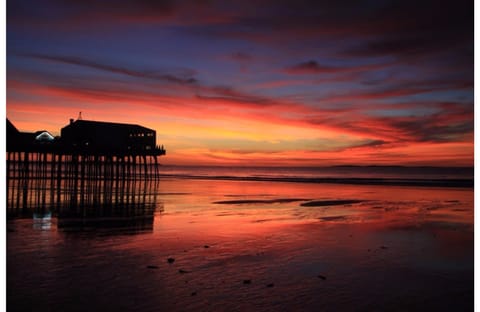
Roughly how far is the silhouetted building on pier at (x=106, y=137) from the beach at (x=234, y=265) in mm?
31947

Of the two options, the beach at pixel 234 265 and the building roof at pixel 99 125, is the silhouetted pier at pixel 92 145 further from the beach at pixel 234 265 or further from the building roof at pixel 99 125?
Answer: the beach at pixel 234 265

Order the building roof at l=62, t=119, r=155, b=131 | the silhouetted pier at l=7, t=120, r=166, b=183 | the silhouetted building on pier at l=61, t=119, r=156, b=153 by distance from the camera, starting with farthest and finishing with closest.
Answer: the building roof at l=62, t=119, r=155, b=131 < the silhouetted building on pier at l=61, t=119, r=156, b=153 < the silhouetted pier at l=7, t=120, r=166, b=183

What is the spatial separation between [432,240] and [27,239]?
922cm

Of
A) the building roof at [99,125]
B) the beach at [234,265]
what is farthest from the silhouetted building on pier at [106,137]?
the beach at [234,265]

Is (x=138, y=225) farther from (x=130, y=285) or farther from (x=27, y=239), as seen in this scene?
(x=130, y=285)

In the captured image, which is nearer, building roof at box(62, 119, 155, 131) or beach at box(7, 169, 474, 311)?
beach at box(7, 169, 474, 311)

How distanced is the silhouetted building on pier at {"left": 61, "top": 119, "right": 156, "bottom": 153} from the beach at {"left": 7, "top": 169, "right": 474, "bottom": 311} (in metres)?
31.9

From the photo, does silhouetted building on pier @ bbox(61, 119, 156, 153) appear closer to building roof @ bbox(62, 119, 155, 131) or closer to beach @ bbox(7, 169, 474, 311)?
building roof @ bbox(62, 119, 155, 131)

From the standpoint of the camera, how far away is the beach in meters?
5.87

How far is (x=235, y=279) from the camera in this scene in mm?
6891

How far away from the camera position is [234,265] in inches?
307

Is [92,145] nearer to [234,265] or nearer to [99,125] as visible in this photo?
[99,125]

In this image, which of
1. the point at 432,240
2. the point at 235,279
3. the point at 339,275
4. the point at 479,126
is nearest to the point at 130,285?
the point at 235,279

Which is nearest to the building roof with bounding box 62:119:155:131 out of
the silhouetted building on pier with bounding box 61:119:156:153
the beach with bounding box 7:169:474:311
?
the silhouetted building on pier with bounding box 61:119:156:153
